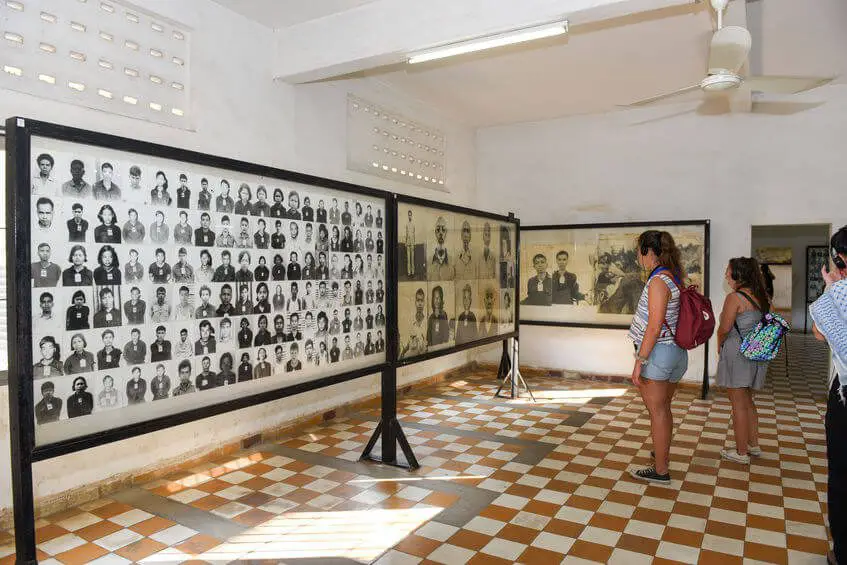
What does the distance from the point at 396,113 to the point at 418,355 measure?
3.82 meters

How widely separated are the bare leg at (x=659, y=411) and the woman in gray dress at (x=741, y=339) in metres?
0.71

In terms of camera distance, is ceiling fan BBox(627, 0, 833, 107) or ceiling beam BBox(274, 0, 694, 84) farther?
ceiling beam BBox(274, 0, 694, 84)

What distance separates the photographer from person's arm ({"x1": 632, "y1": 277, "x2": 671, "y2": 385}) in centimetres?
391

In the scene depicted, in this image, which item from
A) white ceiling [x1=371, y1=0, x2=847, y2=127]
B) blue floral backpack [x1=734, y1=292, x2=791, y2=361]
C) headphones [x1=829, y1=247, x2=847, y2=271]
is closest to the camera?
headphones [x1=829, y1=247, x2=847, y2=271]

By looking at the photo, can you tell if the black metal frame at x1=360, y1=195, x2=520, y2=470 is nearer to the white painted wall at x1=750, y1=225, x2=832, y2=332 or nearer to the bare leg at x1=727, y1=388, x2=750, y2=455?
the bare leg at x1=727, y1=388, x2=750, y2=455

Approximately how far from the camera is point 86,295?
8.34 feet

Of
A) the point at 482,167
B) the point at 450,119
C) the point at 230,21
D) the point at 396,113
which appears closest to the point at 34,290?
the point at 230,21

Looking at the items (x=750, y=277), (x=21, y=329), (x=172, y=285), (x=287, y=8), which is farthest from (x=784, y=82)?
(x=21, y=329)

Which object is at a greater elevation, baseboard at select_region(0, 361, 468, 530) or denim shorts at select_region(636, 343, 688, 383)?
denim shorts at select_region(636, 343, 688, 383)

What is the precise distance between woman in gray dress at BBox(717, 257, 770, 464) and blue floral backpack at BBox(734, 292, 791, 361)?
0.06 metres

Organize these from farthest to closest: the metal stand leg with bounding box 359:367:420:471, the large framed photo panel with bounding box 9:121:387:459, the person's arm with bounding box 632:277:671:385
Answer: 1. the metal stand leg with bounding box 359:367:420:471
2. the person's arm with bounding box 632:277:671:385
3. the large framed photo panel with bounding box 9:121:387:459

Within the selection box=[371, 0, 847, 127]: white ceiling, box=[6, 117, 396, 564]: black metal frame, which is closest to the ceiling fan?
box=[371, 0, 847, 127]: white ceiling

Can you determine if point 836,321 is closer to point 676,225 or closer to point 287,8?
point 287,8

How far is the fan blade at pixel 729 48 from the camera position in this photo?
332cm
